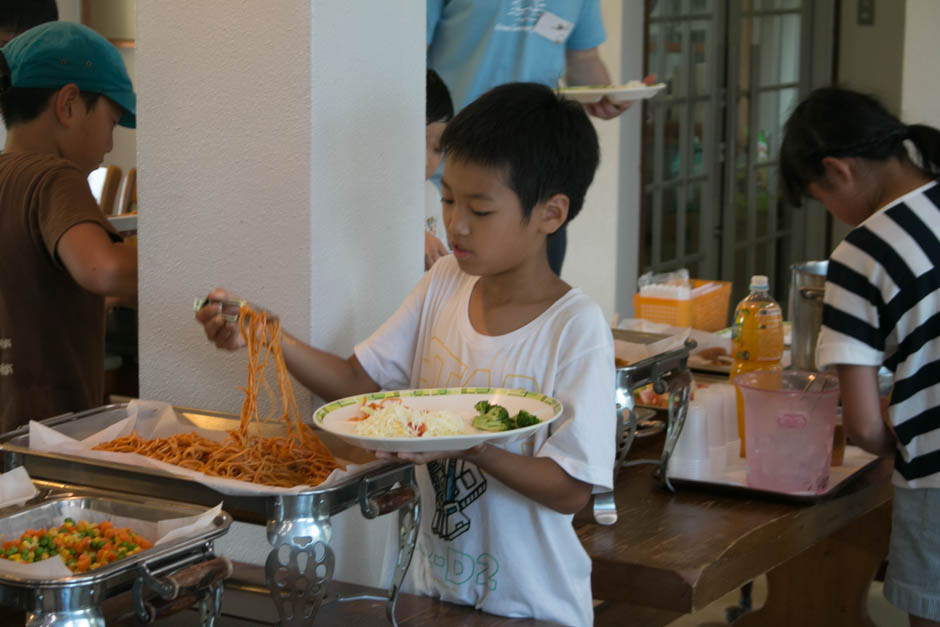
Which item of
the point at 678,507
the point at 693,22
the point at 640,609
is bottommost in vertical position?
the point at 640,609

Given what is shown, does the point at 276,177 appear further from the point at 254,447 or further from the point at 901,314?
the point at 901,314

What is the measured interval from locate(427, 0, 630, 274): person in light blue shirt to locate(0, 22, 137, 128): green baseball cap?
0.93 m

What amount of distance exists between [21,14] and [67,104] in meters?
0.85

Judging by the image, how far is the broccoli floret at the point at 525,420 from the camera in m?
1.24

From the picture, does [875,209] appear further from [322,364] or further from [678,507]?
[322,364]

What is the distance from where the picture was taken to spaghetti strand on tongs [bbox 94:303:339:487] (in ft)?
4.52

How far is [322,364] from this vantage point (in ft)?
5.27

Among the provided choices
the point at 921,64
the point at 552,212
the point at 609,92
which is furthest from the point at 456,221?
the point at 921,64

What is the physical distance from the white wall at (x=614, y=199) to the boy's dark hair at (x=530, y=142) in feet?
11.0

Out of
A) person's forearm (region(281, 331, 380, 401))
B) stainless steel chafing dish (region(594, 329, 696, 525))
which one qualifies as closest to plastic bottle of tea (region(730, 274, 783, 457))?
stainless steel chafing dish (region(594, 329, 696, 525))

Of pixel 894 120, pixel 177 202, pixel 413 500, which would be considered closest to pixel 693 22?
pixel 894 120

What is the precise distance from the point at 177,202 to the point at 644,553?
0.88 m

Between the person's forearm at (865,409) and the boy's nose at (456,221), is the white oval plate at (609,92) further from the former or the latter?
the boy's nose at (456,221)

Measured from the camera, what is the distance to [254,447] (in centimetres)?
144
